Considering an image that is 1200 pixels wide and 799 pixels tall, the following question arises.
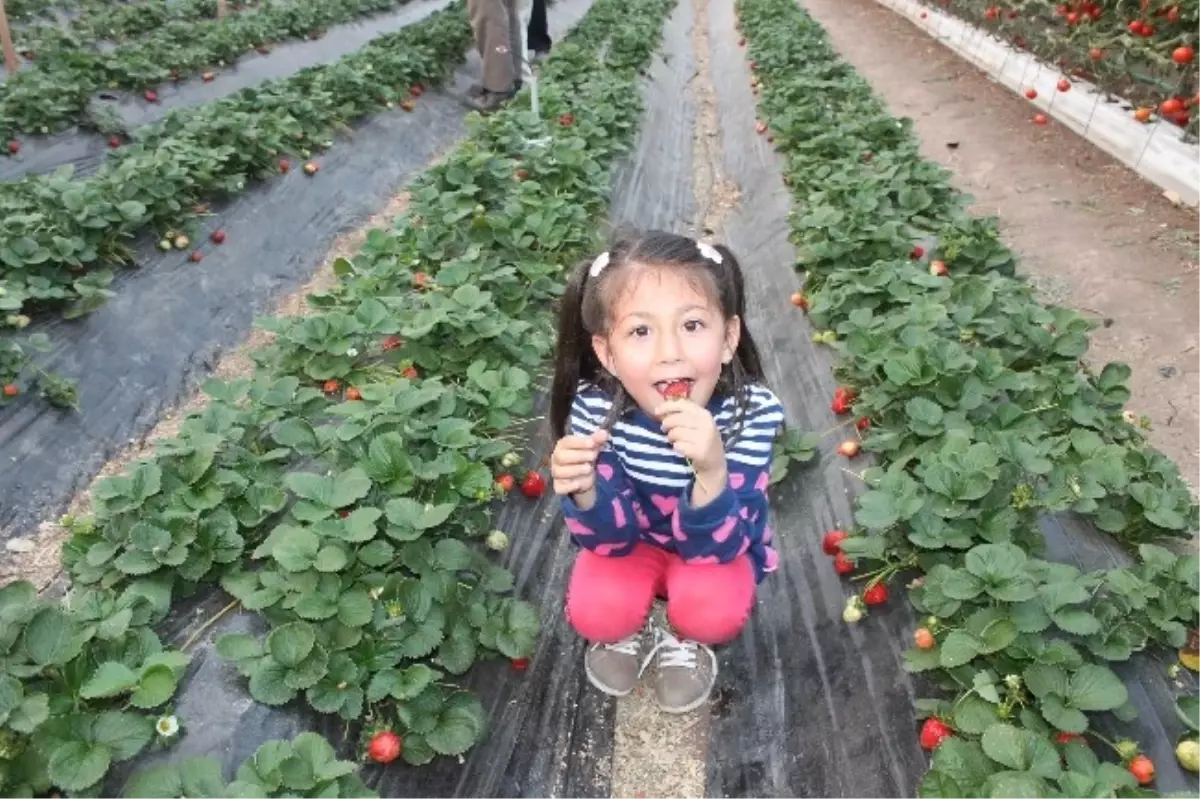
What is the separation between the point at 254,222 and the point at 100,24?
4.29 m

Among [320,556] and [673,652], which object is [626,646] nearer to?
[673,652]

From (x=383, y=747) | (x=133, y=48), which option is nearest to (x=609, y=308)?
(x=383, y=747)

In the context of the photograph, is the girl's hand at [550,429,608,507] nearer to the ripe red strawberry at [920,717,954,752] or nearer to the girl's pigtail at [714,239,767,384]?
the girl's pigtail at [714,239,767,384]

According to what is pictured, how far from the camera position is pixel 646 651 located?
262 centimetres

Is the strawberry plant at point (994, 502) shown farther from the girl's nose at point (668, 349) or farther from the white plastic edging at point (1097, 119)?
the white plastic edging at point (1097, 119)

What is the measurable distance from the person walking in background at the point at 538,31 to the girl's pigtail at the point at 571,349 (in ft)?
25.9

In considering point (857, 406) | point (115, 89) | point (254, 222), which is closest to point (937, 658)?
point (857, 406)

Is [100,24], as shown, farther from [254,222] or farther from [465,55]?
[254,222]

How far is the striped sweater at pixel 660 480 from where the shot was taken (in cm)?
215

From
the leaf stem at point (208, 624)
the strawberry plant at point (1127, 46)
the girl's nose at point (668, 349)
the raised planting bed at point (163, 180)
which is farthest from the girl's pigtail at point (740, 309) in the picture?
the strawberry plant at point (1127, 46)

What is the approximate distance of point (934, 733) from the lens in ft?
6.68

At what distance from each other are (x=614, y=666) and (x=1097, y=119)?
6.27 metres

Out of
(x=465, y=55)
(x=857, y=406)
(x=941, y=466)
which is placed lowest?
(x=465, y=55)

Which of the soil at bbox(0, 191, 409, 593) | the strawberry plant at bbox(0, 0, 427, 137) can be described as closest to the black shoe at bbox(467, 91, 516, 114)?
the strawberry plant at bbox(0, 0, 427, 137)
